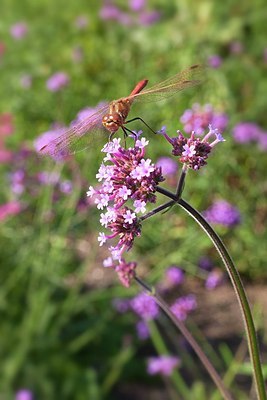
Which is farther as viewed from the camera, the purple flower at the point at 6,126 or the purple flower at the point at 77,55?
the purple flower at the point at 77,55

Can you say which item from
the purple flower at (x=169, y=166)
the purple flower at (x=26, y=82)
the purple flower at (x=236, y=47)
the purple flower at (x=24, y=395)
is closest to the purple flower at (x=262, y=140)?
the purple flower at (x=169, y=166)

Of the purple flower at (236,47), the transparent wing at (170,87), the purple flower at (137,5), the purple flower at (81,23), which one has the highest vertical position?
the purple flower at (137,5)

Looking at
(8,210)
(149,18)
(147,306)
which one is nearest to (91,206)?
(8,210)

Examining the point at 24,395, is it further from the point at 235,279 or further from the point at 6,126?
the point at 235,279

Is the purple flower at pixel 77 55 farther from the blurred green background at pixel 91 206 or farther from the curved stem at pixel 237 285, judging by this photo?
the curved stem at pixel 237 285

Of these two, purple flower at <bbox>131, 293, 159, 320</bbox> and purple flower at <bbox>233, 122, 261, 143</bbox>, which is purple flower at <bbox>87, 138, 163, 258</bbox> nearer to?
purple flower at <bbox>131, 293, 159, 320</bbox>
